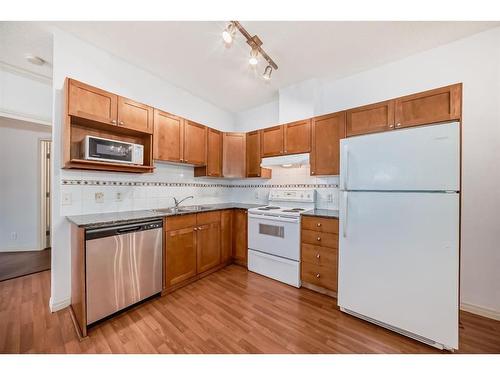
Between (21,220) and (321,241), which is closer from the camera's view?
(321,241)

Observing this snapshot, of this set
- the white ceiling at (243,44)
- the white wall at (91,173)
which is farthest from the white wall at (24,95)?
the white wall at (91,173)

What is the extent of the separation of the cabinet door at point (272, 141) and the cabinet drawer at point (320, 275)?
63.7 inches

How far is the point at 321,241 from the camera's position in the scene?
2.21 m

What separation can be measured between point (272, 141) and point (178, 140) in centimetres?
139

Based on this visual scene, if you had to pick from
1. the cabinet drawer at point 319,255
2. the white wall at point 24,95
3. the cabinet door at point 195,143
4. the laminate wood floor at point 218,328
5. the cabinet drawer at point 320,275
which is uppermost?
the white wall at point 24,95

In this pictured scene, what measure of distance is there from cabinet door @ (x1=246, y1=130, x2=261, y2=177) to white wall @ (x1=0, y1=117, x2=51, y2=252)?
3.52m

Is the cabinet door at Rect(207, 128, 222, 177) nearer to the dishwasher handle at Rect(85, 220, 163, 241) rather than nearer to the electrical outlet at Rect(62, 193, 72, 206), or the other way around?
the dishwasher handle at Rect(85, 220, 163, 241)

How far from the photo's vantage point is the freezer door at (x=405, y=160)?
1368 millimetres

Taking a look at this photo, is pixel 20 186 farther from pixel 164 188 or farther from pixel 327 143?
pixel 327 143

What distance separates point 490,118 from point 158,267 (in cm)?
363

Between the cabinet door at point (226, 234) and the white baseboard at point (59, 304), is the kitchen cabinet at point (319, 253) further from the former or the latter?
the white baseboard at point (59, 304)
